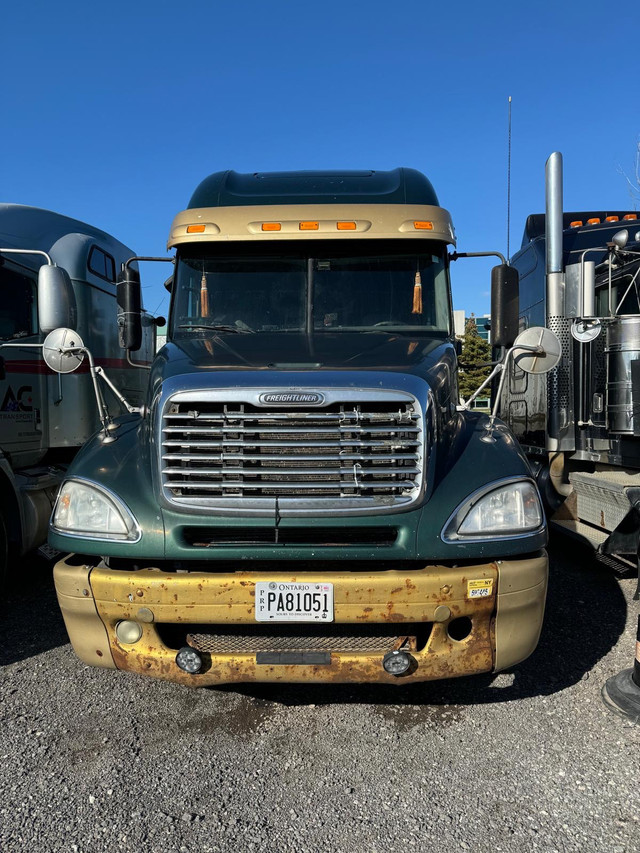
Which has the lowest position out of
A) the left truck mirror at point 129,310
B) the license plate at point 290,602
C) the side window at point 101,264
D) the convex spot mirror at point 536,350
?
the license plate at point 290,602

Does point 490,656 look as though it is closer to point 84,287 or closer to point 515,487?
point 515,487

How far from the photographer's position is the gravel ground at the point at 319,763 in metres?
2.60

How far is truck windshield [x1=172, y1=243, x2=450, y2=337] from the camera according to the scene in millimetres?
4332

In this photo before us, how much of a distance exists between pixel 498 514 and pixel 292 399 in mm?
1103

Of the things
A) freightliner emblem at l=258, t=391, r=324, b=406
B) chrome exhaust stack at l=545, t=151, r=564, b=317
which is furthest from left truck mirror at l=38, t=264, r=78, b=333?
chrome exhaust stack at l=545, t=151, r=564, b=317

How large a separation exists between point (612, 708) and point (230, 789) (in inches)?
80.3


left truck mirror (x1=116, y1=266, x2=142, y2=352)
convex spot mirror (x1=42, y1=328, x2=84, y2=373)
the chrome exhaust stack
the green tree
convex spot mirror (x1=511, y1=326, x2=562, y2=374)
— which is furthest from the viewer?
the green tree

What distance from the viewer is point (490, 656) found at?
309cm

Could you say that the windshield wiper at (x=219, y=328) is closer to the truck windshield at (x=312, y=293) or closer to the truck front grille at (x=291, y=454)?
the truck windshield at (x=312, y=293)

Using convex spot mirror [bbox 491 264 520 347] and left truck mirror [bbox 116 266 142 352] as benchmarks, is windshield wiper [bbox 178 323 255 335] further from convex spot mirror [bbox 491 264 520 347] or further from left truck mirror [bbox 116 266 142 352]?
convex spot mirror [bbox 491 264 520 347]

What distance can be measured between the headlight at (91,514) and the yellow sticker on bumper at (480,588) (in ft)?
4.99

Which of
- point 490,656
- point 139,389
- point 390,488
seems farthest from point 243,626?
point 139,389

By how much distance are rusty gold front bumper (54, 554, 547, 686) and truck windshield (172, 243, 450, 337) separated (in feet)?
5.99

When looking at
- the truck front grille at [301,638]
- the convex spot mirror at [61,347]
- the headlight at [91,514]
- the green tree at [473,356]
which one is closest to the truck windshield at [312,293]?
the convex spot mirror at [61,347]
